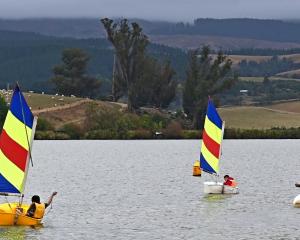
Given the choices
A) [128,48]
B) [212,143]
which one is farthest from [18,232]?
[128,48]

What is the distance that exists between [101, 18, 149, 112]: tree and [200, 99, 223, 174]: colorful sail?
128544mm

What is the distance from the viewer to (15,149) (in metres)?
44.3

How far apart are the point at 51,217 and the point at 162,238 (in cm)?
962

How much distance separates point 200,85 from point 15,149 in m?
140

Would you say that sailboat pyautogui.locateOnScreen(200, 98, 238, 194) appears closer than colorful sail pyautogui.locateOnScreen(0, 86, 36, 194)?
No

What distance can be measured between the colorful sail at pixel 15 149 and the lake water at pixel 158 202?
2162 millimetres

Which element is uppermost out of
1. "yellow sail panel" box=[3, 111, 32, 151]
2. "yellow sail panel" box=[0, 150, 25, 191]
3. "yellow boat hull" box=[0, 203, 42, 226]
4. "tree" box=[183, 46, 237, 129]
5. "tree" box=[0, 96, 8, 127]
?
"yellow sail panel" box=[3, 111, 32, 151]

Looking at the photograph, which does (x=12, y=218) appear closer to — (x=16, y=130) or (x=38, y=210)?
(x=38, y=210)

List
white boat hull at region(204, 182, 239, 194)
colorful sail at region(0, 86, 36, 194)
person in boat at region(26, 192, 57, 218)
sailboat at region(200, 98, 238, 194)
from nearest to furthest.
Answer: colorful sail at region(0, 86, 36, 194) → person in boat at region(26, 192, 57, 218) → white boat hull at region(204, 182, 239, 194) → sailboat at region(200, 98, 238, 194)

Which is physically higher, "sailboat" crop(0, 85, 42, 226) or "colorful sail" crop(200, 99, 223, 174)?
"sailboat" crop(0, 85, 42, 226)

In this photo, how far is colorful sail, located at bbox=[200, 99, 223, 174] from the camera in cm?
6488

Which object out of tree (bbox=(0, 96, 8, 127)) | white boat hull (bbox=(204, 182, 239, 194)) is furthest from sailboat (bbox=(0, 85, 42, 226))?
tree (bbox=(0, 96, 8, 127))

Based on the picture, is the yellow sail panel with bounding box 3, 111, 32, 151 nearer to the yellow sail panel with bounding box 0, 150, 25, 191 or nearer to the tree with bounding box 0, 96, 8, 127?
the yellow sail panel with bounding box 0, 150, 25, 191

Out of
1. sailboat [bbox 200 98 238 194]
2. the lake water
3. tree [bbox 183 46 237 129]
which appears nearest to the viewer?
the lake water
